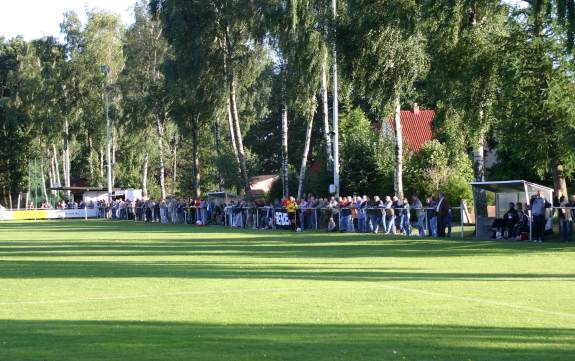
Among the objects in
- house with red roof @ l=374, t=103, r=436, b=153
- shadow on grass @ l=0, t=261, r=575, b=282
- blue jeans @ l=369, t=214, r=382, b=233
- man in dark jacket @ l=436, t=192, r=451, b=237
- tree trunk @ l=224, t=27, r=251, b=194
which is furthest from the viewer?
house with red roof @ l=374, t=103, r=436, b=153

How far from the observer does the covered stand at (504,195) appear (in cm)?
2944

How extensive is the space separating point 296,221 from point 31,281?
25013 millimetres

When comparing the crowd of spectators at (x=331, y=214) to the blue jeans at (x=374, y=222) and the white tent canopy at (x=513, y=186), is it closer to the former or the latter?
the blue jeans at (x=374, y=222)

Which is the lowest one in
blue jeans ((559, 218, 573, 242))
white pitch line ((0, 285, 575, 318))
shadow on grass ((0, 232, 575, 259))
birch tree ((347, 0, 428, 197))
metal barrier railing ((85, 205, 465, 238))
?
white pitch line ((0, 285, 575, 318))

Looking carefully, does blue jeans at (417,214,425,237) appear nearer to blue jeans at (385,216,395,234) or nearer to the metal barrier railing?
the metal barrier railing

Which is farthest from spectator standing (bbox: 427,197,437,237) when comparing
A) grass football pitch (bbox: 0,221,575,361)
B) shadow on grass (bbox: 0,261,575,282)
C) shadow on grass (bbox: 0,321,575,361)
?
shadow on grass (bbox: 0,321,575,361)

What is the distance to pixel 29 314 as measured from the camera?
12.4 m

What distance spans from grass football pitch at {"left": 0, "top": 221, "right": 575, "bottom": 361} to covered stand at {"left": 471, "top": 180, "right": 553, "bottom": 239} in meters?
5.32

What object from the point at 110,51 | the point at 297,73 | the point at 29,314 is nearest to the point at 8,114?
the point at 110,51

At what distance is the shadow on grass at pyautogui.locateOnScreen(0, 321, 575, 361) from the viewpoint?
8875mm

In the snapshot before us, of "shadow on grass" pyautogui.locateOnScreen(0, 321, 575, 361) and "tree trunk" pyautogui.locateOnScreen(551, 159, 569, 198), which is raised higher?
"tree trunk" pyautogui.locateOnScreen(551, 159, 569, 198)

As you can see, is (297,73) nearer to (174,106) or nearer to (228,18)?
(228,18)

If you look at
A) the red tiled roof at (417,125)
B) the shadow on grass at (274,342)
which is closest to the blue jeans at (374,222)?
the shadow on grass at (274,342)

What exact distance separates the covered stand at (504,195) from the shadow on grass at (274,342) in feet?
64.4
